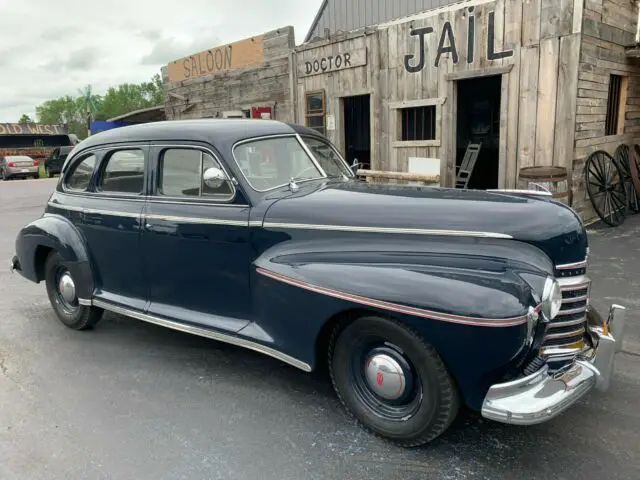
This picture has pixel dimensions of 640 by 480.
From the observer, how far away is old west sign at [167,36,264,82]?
40.2 ft

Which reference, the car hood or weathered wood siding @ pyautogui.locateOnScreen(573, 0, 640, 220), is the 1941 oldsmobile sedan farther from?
weathered wood siding @ pyautogui.locateOnScreen(573, 0, 640, 220)

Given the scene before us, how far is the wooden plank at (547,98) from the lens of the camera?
7391 millimetres

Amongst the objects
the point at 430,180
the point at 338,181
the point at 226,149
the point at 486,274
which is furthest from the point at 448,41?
the point at 486,274

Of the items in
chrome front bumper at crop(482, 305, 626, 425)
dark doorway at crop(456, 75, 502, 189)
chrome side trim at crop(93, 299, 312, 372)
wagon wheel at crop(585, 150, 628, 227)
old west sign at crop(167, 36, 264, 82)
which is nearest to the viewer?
chrome front bumper at crop(482, 305, 626, 425)

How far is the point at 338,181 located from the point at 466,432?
78.2 inches

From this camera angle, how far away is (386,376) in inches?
112

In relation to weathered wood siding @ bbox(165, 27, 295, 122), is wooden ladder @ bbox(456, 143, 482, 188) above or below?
below

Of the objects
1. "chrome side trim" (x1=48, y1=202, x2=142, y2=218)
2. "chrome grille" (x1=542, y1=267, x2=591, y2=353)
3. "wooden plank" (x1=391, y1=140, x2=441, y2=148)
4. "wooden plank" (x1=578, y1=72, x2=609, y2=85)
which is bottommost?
"chrome grille" (x1=542, y1=267, x2=591, y2=353)

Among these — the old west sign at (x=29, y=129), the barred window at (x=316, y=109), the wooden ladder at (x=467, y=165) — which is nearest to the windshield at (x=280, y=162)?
the wooden ladder at (x=467, y=165)

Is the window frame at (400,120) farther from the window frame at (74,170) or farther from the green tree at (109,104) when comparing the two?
the green tree at (109,104)

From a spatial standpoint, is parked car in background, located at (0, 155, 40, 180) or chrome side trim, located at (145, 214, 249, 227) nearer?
chrome side trim, located at (145, 214, 249, 227)

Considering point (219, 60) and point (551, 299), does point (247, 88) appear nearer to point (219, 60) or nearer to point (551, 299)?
point (219, 60)

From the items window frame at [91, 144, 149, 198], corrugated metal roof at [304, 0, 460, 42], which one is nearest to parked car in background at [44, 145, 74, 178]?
corrugated metal roof at [304, 0, 460, 42]

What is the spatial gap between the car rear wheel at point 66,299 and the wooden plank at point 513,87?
6250mm
